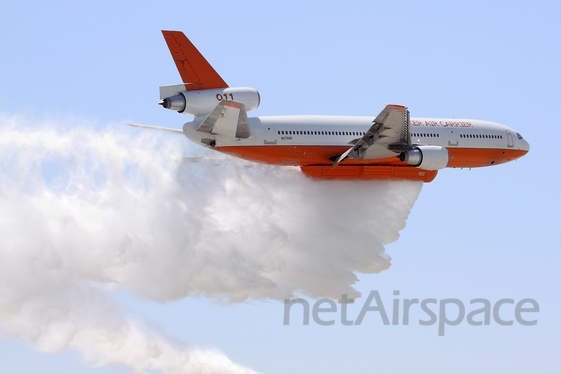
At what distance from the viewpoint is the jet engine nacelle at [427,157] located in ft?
110

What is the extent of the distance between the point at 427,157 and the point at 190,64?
33.6 ft

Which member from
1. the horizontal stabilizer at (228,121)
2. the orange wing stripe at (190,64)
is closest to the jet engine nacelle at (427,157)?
the horizontal stabilizer at (228,121)

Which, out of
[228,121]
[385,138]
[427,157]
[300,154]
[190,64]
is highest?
[190,64]

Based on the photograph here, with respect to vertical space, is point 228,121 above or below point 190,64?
below

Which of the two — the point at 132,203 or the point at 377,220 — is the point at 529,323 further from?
the point at 132,203

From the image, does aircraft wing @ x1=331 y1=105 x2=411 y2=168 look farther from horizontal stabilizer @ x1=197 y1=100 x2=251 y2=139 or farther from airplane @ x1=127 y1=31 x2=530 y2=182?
horizontal stabilizer @ x1=197 y1=100 x2=251 y2=139

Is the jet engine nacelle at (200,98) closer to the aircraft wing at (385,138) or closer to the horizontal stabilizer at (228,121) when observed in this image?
the horizontal stabilizer at (228,121)

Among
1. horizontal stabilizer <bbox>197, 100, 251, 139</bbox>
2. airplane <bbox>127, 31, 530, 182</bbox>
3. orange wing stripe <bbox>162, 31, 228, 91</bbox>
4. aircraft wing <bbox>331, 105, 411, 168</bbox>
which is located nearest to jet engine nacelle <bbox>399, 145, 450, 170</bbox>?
airplane <bbox>127, 31, 530, 182</bbox>

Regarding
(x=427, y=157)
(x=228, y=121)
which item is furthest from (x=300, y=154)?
(x=427, y=157)

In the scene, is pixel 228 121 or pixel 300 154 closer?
pixel 228 121

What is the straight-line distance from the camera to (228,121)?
3059 centimetres

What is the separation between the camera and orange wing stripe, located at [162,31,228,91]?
31594 millimetres

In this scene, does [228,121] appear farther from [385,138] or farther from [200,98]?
[385,138]

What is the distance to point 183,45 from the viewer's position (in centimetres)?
3180
